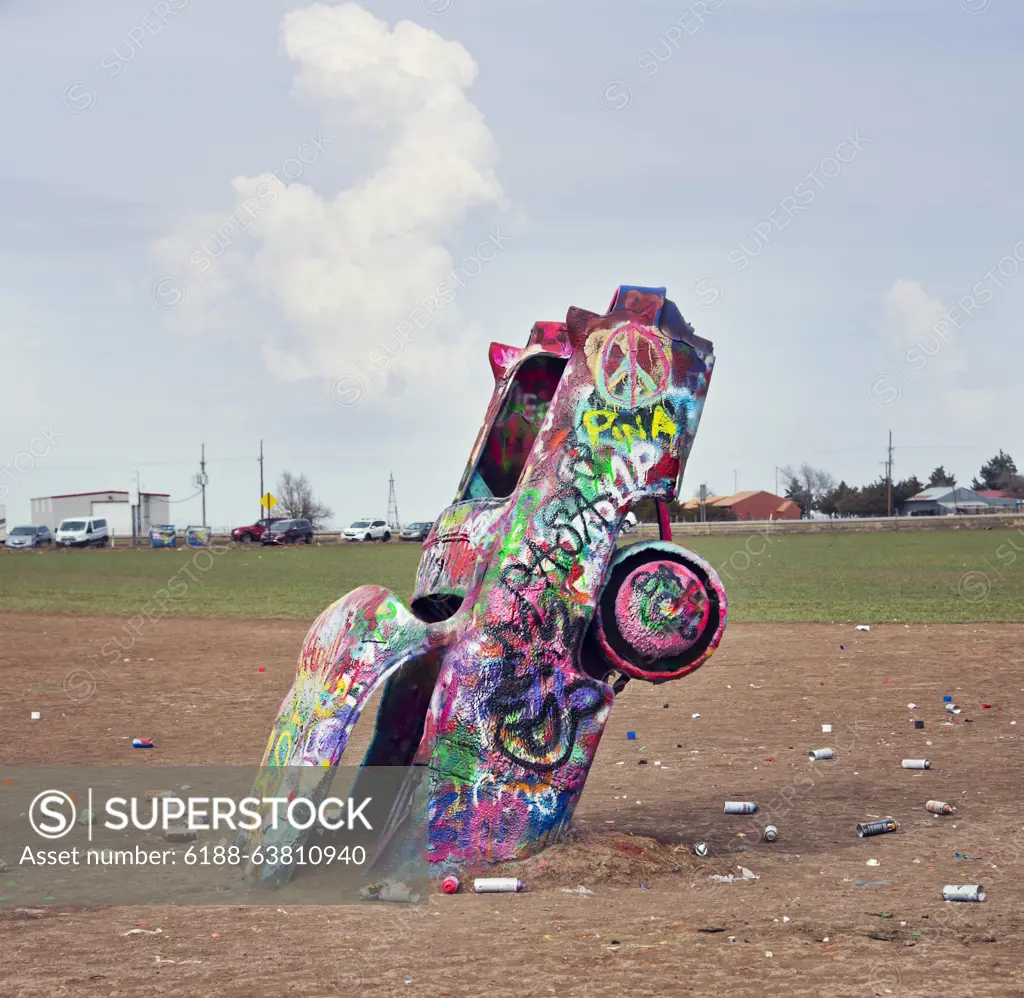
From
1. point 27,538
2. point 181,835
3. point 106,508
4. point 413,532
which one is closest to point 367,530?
point 413,532

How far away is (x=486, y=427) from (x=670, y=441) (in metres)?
1.56

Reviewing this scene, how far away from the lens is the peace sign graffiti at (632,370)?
26.1ft

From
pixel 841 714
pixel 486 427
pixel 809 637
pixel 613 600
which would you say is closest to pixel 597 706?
pixel 613 600

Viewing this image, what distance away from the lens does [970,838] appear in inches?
331

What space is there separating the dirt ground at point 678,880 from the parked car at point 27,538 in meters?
54.6

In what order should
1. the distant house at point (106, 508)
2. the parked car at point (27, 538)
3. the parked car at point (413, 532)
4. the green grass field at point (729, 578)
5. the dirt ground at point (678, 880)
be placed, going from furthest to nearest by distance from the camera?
the distant house at point (106, 508) → the parked car at point (413, 532) → the parked car at point (27, 538) → the green grass field at point (729, 578) → the dirt ground at point (678, 880)

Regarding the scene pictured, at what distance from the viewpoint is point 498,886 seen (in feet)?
23.4

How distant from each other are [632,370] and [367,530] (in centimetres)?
6518

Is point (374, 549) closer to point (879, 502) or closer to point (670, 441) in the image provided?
point (670, 441)

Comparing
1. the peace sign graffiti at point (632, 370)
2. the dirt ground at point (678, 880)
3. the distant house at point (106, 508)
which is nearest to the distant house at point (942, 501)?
the distant house at point (106, 508)

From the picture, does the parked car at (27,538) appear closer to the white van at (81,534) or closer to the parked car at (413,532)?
the white van at (81,534)

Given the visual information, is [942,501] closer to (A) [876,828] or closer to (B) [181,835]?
(A) [876,828]

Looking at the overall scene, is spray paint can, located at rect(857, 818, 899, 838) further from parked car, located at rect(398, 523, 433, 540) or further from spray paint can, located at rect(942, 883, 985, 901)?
parked car, located at rect(398, 523, 433, 540)

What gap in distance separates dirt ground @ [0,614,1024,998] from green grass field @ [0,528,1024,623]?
991 centimetres
